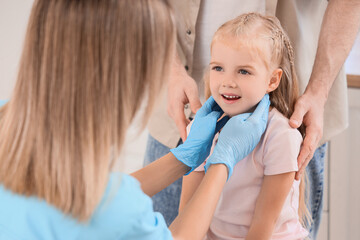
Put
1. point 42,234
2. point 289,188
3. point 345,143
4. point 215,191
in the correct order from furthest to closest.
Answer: point 345,143 < point 289,188 < point 215,191 < point 42,234

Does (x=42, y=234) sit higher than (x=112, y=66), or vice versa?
(x=112, y=66)

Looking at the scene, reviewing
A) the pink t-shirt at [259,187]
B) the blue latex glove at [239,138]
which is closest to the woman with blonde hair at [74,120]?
the blue latex glove at [239,138]

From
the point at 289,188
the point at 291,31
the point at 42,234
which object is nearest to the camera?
the point at 42,234

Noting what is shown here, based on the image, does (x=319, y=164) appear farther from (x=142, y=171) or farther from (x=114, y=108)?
(x=114, y=108)

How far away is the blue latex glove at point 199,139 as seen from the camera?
1136mm

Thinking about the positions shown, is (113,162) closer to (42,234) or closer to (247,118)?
(42,234)

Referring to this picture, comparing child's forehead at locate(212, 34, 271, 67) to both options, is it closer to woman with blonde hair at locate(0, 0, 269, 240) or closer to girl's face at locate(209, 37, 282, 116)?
girl's face at locate(209, 37, 282, 116)

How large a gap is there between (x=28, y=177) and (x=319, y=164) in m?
0.93

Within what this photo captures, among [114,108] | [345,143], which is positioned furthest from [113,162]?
[345,143]

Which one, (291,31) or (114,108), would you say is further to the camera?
(291,31)

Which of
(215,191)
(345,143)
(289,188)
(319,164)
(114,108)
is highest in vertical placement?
(114,108)

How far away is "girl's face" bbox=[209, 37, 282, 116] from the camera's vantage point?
1.09m

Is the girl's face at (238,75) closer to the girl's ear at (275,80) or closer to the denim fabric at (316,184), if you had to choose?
the girl's ear at (275,80)

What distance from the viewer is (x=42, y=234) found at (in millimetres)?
719
